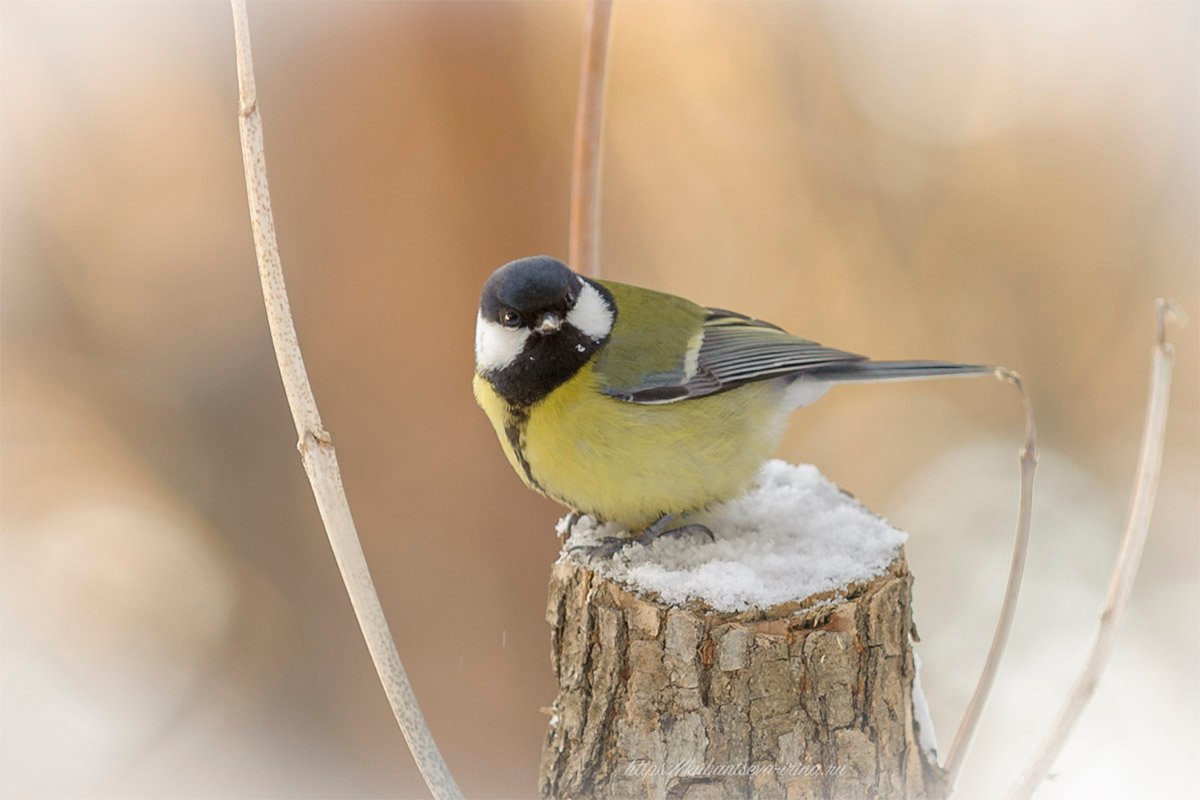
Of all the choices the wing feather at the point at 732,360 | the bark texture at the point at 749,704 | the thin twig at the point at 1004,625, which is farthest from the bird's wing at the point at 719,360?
the thin twig at the point at 1004,625

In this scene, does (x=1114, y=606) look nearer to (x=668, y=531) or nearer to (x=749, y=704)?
(x=749, y=704)

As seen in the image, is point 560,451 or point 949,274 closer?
point 560,451

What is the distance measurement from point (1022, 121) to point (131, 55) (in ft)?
10.8

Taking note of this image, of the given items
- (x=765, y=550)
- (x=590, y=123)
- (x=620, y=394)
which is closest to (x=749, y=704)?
(x=765, y=550)

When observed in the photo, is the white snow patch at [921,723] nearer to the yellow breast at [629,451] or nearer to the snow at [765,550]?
the snow at [765,550]

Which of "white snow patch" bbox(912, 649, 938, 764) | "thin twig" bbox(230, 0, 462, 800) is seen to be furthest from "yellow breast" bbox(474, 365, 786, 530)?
"thin twig" bbox(230, 0, 462, 800)

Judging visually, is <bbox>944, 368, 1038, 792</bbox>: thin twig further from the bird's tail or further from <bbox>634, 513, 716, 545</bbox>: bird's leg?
<bbox>634, 513, 716, 545</bbox>: bird's leg

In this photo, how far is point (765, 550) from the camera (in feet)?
6.57

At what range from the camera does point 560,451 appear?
2.13 m

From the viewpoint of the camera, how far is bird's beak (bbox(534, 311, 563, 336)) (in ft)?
6.83

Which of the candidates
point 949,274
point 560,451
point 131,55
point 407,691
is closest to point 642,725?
point 407,691

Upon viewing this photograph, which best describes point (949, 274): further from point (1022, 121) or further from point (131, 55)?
point (131, 55)

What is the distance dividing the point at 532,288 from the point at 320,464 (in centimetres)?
78

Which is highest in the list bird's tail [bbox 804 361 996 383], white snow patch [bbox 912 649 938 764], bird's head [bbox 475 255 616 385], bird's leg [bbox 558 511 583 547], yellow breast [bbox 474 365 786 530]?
bird's head [bbox 475 255 616 385]
